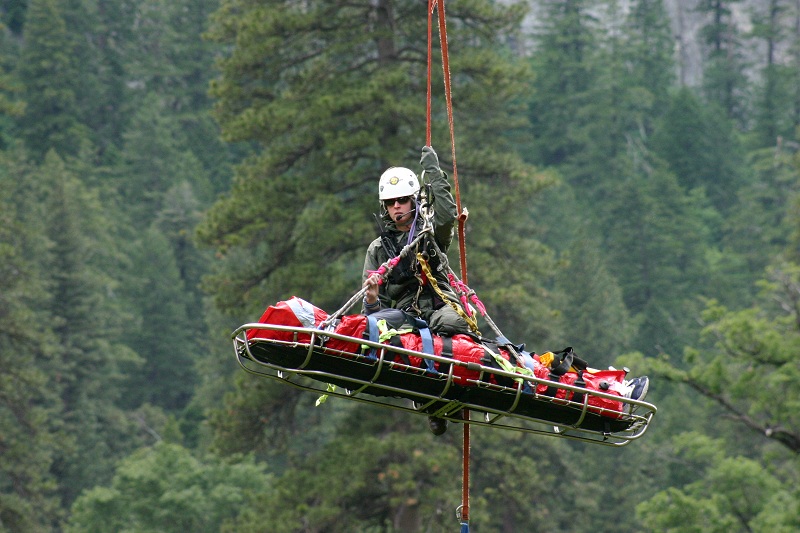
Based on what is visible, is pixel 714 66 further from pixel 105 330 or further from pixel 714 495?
pixel 714 495

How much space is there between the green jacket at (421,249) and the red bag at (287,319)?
39.4 inches

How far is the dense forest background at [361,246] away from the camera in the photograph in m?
25.4

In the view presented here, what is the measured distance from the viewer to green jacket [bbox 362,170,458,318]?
10906 mm

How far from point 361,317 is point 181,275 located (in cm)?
5902

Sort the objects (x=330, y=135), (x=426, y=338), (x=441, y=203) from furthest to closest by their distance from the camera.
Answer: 1. (x=330, y=135)
2. (x=441, y=203)
3. (x=426, y=338)

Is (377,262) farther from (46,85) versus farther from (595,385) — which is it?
(46,85)

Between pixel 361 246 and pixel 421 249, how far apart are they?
14.4 m

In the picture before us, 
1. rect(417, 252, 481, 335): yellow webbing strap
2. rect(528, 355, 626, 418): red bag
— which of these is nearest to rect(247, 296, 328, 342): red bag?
rect(417, 252, 481, 335): yellow webbing strap

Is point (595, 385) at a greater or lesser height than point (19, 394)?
greater

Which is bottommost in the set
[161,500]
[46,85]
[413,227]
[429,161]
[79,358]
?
[161,500]

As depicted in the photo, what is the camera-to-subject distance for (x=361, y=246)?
25.4m

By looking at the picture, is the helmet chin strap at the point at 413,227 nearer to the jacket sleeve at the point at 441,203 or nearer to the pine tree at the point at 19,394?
the jacket sleeve at the point at 441,203

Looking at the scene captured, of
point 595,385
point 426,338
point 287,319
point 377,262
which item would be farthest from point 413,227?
point 595,385

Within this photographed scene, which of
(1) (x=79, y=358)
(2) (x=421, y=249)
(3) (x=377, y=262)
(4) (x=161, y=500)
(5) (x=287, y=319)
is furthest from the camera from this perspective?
(1) (x=79, y=358)
